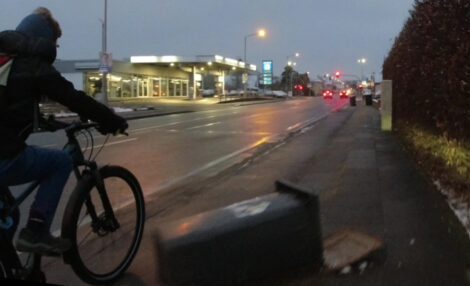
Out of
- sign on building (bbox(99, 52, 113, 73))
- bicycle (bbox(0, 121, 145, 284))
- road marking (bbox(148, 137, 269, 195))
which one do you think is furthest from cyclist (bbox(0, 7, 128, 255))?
sign on building (bbox(99, 52, 113, 73))

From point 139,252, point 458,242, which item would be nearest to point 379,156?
point 458,242

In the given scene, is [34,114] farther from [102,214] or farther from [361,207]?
[361,207]

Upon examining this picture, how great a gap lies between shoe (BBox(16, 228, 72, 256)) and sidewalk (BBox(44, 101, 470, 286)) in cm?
65

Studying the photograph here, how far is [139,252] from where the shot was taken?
4.80 metres

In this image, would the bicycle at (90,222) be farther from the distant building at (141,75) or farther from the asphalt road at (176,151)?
the distant building at (141,75)

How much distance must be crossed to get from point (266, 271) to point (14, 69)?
6.98 ft

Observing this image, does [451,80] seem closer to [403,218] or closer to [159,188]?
[403,218]

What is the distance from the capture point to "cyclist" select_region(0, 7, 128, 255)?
3332 mm

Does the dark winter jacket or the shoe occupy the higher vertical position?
the dark winter jacket

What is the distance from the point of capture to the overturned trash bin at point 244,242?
140 inches

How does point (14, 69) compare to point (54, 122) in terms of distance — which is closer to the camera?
point (14, 69)

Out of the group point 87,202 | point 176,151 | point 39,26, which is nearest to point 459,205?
point 87,202

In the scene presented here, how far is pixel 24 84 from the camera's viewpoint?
3.35 m

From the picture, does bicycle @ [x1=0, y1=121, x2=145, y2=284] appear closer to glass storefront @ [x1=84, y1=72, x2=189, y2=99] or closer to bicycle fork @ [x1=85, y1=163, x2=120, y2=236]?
bicycle fork @ [x1=85, y1=163, x2=120, y2=236]
